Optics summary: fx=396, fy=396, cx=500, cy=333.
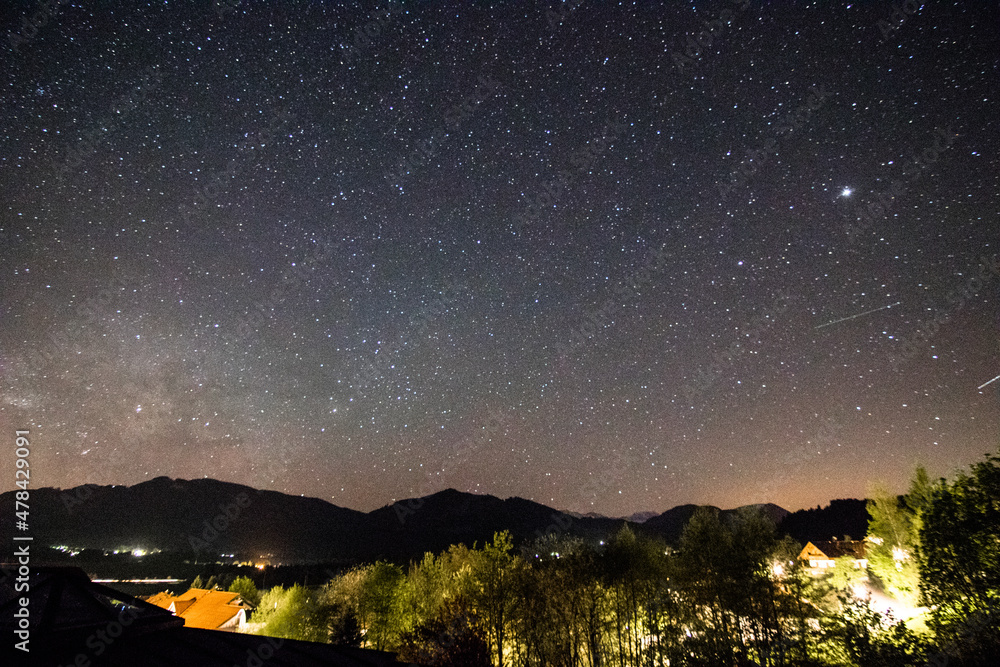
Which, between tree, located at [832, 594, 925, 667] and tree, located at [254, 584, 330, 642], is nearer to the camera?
tree, located at [832, 594, 925, 667]

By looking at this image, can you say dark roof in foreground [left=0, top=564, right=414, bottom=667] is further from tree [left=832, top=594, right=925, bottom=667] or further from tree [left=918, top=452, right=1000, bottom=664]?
tree [left=918, top=452, right=1000, bottom=664]

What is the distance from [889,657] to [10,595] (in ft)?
66.7

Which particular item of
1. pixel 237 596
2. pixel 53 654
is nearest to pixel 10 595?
pixel 53 654

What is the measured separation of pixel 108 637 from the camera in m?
6.27

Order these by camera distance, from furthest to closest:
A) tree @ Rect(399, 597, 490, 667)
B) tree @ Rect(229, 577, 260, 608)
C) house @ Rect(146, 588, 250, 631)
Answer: tree @ Rect(229, 577, 260, 608) < house @ Rect(146, 588, 250, 631) < tree @ Rect(399, 597, 490, 667)

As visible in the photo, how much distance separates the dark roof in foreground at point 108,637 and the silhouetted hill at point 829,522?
99.0 metres

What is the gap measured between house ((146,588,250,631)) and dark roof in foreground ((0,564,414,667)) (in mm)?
42021

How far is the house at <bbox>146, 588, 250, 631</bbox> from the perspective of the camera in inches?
1507

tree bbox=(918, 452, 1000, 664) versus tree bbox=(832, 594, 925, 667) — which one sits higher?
tree bbox=(918, 452, 1000, 664)

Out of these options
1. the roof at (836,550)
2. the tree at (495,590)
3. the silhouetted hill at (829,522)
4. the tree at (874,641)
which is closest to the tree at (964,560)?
the tree at (874,641)

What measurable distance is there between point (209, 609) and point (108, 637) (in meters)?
47.2

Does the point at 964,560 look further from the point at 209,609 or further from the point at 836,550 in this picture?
the point at 209,609

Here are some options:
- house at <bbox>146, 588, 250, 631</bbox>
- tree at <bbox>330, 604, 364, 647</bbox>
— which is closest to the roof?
tree at <bbox>330, 604, 364, 647</bbox>

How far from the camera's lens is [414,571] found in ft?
101
